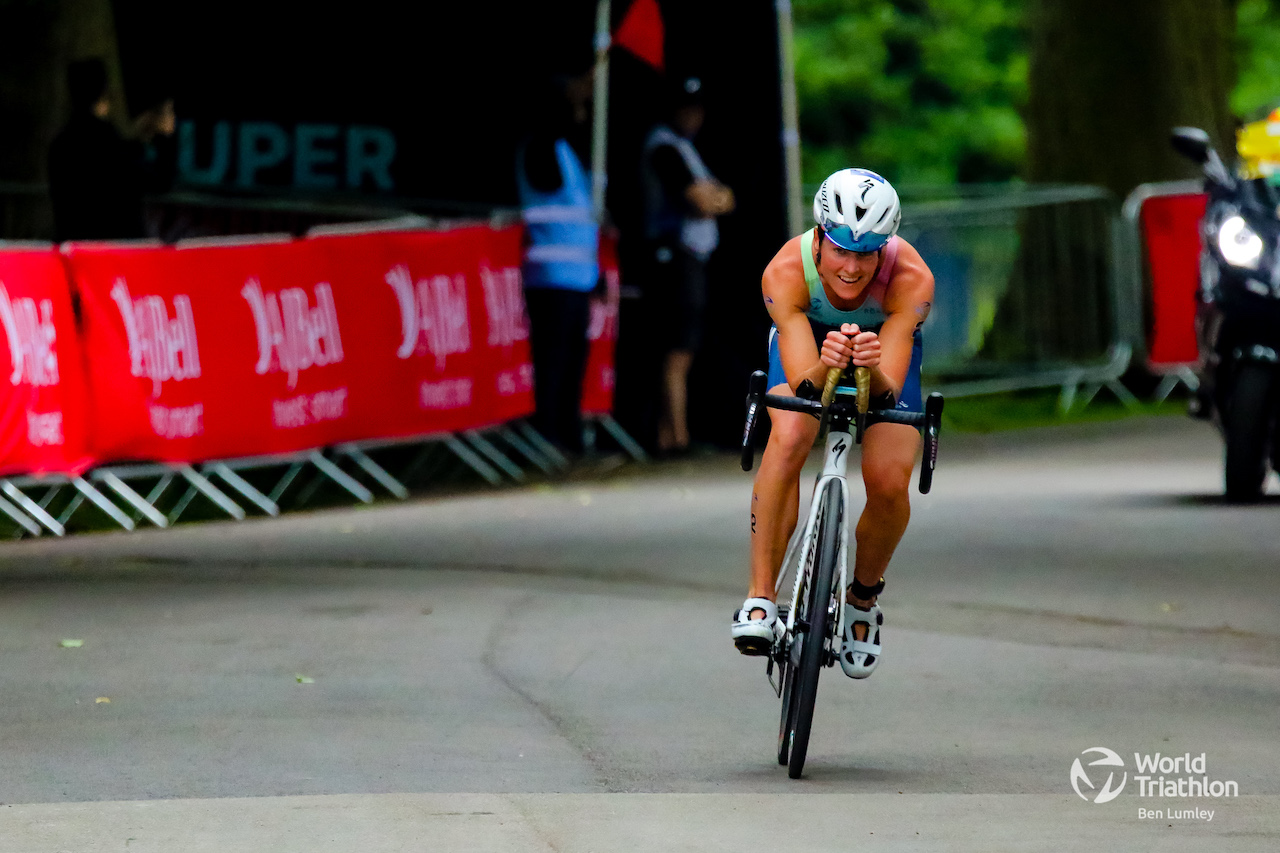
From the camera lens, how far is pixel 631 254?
16578 mm

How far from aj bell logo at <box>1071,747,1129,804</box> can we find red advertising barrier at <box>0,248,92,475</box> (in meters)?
6.84

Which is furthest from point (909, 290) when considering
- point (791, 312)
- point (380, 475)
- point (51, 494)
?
point (380, 475)

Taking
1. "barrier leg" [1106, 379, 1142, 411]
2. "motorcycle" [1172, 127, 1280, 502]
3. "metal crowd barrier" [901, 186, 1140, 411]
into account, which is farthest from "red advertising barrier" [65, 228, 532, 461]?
"barrier leg" [1106, 379, 1142, 411]

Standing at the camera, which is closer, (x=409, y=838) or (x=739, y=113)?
(x=409, y=838)

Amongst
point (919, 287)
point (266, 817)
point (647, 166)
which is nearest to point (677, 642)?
point (919, 287)

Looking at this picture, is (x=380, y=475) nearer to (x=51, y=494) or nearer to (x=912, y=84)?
(x=51, y=494)

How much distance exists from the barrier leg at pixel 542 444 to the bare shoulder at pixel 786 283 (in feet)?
29.3

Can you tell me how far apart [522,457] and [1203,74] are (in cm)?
926

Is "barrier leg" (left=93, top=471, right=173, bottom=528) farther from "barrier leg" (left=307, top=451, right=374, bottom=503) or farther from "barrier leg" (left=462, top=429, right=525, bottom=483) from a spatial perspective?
"barrier leg" (left=462, top=429, right=525, bottom=483)

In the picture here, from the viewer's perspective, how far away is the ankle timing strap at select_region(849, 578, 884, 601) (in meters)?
7.14

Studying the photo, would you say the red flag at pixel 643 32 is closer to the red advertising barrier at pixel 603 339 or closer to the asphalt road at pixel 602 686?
the red advertising barrier at pixel 603 339

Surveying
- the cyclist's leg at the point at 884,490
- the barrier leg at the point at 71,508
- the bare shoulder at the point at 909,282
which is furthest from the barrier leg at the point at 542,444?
the bare shoulder at the point at 909,282

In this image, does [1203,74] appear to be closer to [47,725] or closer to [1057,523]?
[1057,523]

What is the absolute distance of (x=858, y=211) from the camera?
670 cm
